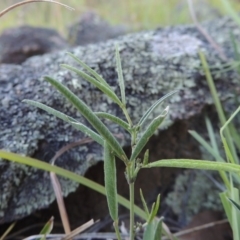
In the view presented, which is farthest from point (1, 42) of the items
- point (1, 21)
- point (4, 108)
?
point (4, 108)

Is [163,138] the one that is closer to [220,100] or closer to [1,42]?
[220,100]

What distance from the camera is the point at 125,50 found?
0.62 m

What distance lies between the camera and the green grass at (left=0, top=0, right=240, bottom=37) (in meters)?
1.50

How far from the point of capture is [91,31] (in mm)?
1283

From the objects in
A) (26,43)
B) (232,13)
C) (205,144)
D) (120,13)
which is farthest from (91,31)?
(205,144)

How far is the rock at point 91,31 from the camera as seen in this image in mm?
1266

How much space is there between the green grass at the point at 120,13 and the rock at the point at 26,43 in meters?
0.32

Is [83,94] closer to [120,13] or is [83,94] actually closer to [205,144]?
[205,144]

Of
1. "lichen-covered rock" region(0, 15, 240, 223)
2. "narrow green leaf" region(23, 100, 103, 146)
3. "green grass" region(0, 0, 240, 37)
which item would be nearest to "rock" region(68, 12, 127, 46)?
"green grass" region(0, 0, 240, 37)

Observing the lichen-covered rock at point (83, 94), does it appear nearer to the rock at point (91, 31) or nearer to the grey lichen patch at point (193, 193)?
the grey lichen patch at point (193, 193)

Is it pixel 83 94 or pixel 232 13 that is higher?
pixel 232 13

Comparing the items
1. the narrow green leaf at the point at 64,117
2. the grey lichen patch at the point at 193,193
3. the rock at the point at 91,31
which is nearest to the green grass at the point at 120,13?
the rock at the point at 91,31

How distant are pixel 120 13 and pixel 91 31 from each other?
0.48 metres

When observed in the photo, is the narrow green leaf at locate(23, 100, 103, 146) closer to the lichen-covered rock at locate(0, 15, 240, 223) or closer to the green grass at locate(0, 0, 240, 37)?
the lichen-covered rock at locate(0, 15, 240, 223)
